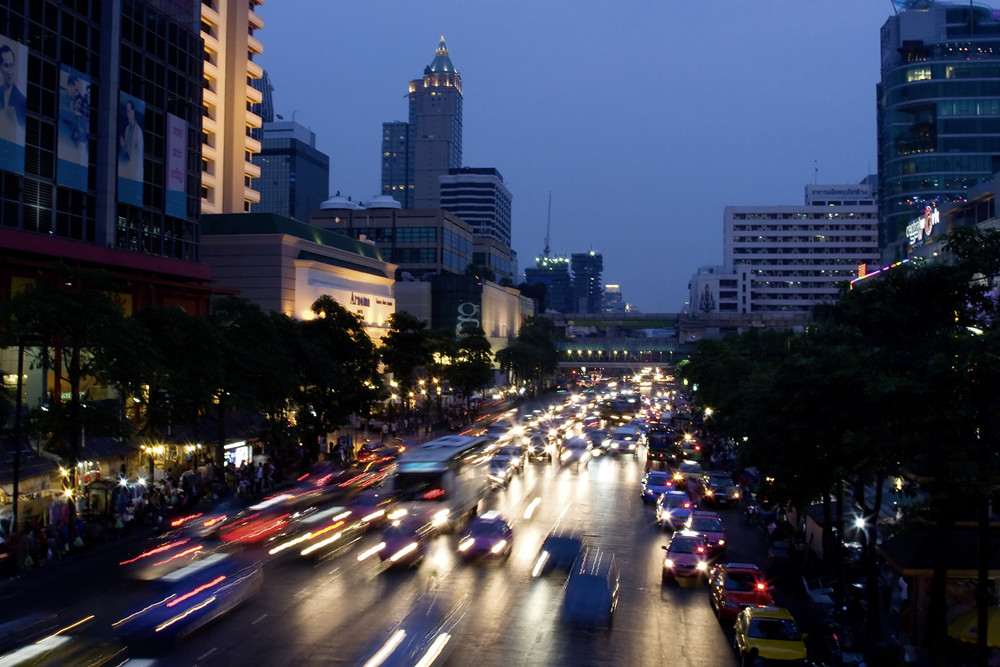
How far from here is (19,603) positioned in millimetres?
21312

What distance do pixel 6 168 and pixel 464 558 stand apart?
84.5 ft

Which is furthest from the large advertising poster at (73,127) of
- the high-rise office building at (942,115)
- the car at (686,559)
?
the high-rise office building at (942,115)

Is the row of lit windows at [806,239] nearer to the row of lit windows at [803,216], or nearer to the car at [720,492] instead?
the row of lit windows at [803,216]

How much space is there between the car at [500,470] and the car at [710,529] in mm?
13545

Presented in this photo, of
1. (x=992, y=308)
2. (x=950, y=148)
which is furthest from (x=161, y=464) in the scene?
(x=950, y=148)

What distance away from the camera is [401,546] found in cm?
2548

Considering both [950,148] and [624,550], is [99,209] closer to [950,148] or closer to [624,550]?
[624,550]

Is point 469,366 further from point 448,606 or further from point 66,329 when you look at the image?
point 448,606

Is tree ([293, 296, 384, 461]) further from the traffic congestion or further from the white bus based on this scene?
the white bus

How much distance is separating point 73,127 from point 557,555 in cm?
3060

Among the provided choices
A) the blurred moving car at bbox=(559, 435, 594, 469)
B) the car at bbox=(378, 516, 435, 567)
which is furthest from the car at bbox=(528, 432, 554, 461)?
the car at bbox=(378, 516, 435, 567)

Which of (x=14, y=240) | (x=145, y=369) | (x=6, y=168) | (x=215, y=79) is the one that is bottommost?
(x=145, y=369)

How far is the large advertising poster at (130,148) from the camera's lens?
44125mm

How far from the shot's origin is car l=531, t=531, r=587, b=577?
2467cm
